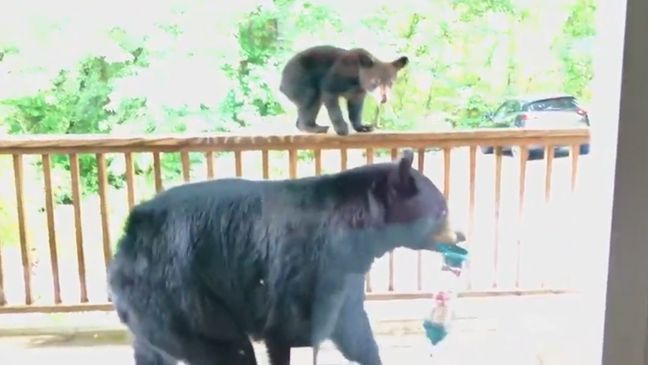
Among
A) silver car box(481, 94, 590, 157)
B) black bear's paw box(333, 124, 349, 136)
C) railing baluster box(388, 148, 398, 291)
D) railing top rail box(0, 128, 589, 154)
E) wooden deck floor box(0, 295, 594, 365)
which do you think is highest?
silver car box(481, 94, 590, 157)

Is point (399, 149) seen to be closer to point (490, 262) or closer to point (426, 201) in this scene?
point (426, 201)

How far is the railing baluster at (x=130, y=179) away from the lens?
2.80ft

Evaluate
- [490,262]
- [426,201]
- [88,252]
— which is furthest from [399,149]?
[88,252]

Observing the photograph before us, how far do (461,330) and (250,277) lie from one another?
29 cm

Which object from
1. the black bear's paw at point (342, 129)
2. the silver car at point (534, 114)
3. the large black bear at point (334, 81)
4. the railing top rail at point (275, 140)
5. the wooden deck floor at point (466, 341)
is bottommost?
the wooden deck floor at point (466, 341)

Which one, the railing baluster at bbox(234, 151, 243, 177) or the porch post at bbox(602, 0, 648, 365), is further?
the railing baluster at bbox(234, 151, 243, 177)

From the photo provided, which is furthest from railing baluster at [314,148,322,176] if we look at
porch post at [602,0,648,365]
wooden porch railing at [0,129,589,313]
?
porch post at [602,0,648,365]

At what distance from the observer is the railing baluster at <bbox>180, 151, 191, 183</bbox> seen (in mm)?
856

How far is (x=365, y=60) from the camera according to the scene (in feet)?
2.82

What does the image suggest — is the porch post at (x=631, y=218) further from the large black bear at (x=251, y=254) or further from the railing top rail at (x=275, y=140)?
the large black bear at (x=251, y=254)

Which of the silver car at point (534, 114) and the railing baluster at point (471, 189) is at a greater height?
the silver car at point (534, 114)

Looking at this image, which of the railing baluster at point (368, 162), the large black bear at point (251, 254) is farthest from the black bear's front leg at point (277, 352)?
the railing baluster at point (368, 162)

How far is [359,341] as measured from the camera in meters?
0.91

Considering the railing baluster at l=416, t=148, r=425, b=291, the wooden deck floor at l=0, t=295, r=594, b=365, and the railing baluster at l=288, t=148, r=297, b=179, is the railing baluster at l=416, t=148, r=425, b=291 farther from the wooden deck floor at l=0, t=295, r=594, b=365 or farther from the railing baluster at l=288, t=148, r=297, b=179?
the railing baluster at l=288, t=148, r=297, b=179
